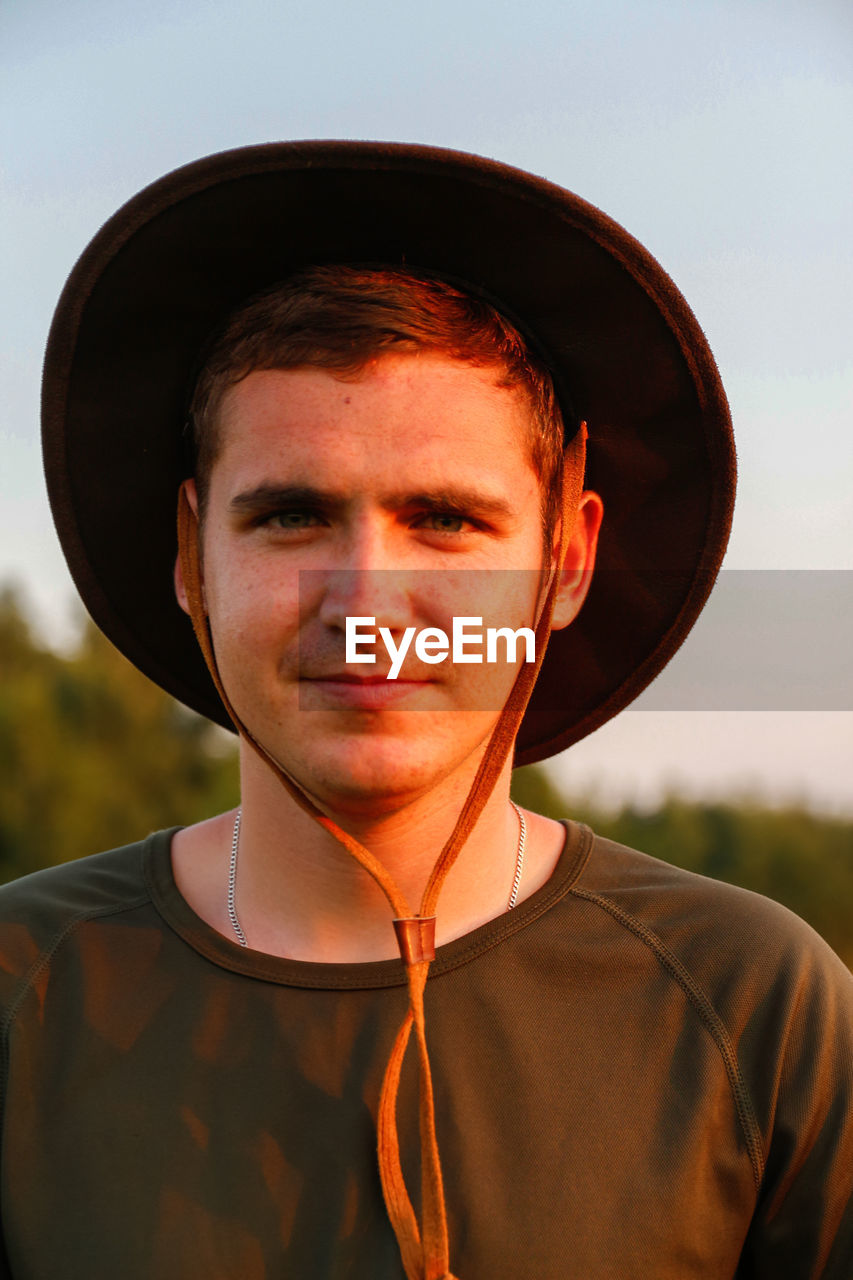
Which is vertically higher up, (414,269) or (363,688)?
(414,269)

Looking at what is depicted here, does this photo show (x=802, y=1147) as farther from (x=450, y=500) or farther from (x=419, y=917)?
(x=450, y=500)

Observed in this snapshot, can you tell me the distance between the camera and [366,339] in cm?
266

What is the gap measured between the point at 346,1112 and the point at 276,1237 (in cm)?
25

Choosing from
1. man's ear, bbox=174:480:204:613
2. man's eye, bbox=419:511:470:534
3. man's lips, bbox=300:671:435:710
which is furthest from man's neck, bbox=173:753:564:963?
man's eye, bbox=419:511:470:534

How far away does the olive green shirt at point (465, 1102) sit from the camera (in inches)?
95.0

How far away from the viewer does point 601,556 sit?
3285 mm

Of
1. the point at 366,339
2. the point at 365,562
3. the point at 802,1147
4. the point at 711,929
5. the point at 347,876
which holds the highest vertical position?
the point at 366,339

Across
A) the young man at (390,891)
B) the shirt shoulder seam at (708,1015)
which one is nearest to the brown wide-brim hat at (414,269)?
the young man at (390,891)

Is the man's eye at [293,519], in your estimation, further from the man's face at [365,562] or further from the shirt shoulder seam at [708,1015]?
the shirt shoulder seam at [708,1015]

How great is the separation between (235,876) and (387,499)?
926 millimetres

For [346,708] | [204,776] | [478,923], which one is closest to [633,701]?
[478,923]

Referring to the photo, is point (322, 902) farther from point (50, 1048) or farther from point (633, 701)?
point (633, 701)

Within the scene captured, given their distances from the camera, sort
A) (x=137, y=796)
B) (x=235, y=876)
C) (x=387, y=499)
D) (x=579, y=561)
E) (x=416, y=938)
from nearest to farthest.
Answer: (x=416, y=938), (x=387, y=499), (x=235, y=876), (x=579, y=561), (x=137, y=796)

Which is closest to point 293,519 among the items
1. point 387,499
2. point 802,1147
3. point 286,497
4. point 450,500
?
point 286,497
